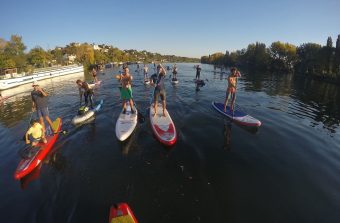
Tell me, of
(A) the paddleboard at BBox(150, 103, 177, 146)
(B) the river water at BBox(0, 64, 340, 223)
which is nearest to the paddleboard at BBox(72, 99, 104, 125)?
(B) the river water at BBox(0, 64, 340, 223)

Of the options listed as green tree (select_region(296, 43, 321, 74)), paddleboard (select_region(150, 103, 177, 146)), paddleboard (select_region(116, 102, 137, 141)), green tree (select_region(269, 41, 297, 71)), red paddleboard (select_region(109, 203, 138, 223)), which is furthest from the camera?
green tree (select_region(269, 41, 297, 71))

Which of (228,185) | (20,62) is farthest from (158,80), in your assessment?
(20,62)

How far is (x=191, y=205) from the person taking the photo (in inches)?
261

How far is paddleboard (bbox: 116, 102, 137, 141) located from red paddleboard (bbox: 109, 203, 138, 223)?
529 cm

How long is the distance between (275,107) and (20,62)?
205 ft

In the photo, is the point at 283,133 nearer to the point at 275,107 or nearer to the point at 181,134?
the point at 181,134

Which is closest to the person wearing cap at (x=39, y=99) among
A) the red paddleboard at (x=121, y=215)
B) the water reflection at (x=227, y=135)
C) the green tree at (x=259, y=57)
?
the red paddleboard at (x=121, y=215)

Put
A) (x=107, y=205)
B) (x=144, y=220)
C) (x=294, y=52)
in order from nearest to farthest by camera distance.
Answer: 1. (x=144, y=220)
2. (x=107, y=205)
3. (x=294, y=52)

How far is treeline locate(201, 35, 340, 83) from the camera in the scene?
58.1m

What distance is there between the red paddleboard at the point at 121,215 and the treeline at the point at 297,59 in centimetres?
6087

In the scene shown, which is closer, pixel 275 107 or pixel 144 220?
pixel 144 220

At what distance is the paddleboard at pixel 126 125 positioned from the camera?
36.0 ft

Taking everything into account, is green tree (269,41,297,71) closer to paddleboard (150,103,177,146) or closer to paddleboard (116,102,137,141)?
paddleboard (150,103,177,146)

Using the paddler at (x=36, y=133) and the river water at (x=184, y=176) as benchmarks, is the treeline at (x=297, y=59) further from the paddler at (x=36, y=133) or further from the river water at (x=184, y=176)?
the paddler at (x=36, y=133)
